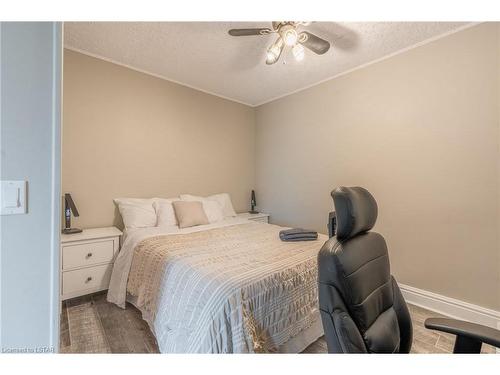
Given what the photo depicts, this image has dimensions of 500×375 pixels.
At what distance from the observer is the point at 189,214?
2.64m

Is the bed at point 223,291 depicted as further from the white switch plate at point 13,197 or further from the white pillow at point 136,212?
the white switch plate at point 13,197

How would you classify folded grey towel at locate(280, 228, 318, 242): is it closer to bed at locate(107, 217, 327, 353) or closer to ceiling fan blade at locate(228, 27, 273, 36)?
bed at locate(107, 217, 327, 353)

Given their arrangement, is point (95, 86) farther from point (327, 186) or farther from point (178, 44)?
point (327, 186)

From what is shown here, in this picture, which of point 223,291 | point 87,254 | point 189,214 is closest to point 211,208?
point 189,214

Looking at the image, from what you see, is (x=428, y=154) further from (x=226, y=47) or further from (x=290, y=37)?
(x=226, y=47)

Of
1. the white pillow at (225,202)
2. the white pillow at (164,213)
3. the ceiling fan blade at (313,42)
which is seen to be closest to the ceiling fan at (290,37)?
the ceiling fan blade at (313,42)

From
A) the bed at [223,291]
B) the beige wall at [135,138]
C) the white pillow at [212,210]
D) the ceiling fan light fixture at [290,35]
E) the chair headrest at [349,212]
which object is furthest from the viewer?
the white pillow at [212,210]

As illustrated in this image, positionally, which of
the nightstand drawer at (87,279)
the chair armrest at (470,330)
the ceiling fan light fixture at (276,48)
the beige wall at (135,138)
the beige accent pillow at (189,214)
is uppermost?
the ceiling fan light fixture at (276,48)

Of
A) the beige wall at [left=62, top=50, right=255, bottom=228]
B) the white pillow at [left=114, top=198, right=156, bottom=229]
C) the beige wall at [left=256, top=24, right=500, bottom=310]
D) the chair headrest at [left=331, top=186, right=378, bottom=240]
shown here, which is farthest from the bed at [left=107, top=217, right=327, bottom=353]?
the beige wall at [left=256, top=24, right=500, bottom=310]

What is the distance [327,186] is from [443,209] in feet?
3.90

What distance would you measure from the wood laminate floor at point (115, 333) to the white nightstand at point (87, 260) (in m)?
0.17

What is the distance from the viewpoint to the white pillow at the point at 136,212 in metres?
2.45

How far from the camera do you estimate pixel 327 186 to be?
117 inches

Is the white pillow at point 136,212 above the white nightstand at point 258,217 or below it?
above
